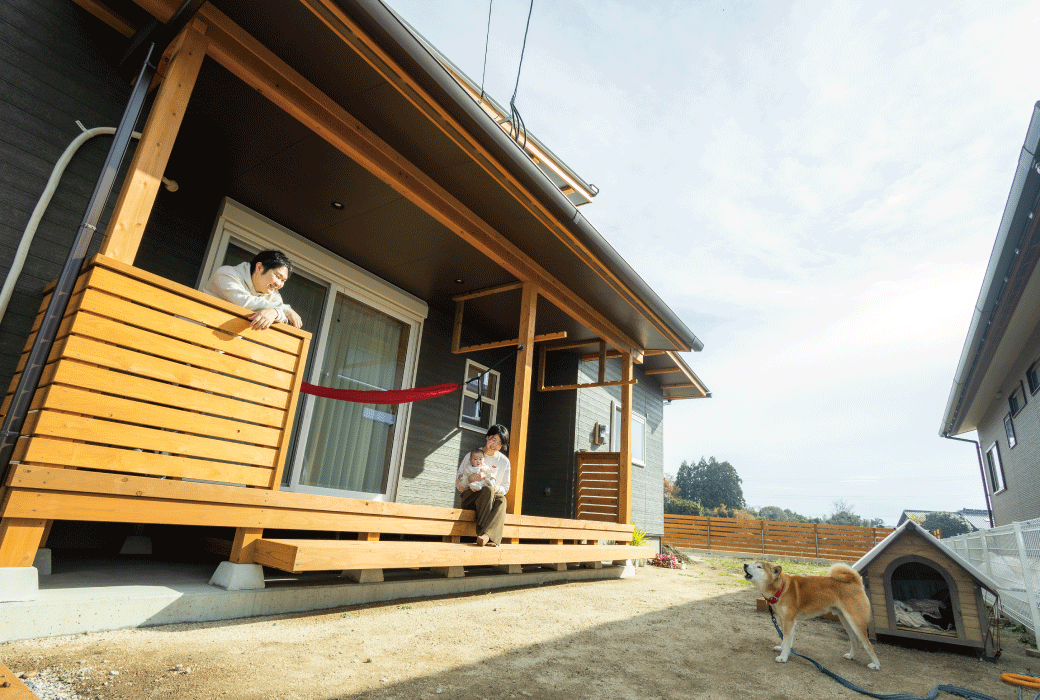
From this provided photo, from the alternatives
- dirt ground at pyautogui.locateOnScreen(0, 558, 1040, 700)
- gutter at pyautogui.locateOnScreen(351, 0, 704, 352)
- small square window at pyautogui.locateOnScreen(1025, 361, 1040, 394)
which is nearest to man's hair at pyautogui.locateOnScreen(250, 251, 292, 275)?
gutter at pyautogui.locateOnScreen(351, 0, 704, 352)

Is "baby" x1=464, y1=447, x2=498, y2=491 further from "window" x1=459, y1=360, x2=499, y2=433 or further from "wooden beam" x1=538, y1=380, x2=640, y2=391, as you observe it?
"wooden beam" x1=538, y1=380, x2=640, y2=391

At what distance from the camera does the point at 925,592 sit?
123 inches

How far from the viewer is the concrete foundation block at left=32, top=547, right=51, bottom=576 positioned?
2010 millimetres

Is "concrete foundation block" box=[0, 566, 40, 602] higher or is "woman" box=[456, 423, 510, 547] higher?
"woman" box=[456, 423, 510, 547]

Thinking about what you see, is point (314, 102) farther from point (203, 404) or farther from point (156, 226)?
point (203, 404)

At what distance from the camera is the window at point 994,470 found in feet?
32.8

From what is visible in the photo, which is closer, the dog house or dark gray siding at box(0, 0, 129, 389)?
dark gray siding at box(0, 0, 129, 389)

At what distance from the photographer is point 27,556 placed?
5.63ft

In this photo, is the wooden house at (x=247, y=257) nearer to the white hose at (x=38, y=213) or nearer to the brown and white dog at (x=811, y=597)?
the white hose at (x=38, y=213)

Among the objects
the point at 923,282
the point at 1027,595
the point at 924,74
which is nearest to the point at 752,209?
the point at 924,74

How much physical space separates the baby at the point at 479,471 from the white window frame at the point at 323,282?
1.65 m

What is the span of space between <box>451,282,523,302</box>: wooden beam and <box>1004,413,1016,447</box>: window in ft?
30.5

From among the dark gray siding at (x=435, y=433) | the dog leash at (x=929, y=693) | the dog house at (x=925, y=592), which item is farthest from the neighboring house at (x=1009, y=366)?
the dark gray siding at (x=435, y=433)

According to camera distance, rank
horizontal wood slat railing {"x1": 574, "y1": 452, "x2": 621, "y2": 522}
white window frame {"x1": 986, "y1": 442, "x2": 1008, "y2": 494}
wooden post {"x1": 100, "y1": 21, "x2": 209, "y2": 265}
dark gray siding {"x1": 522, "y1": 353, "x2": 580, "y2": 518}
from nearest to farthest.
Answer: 1. wooden post {"x1": 100, "y1": 21, "x2": 209, "y2": 265}
2. horizontal wood slat railing {"x1": 574, "y1": 452, "x2": 621, "y2": 522}
3. dark gray siding {"x1": 522, "y1": 353, "x2": 580, "y2": 518}
4. white window frame {"x1": 986, "y1": 442, "x2": 1008, "y2": 494}
